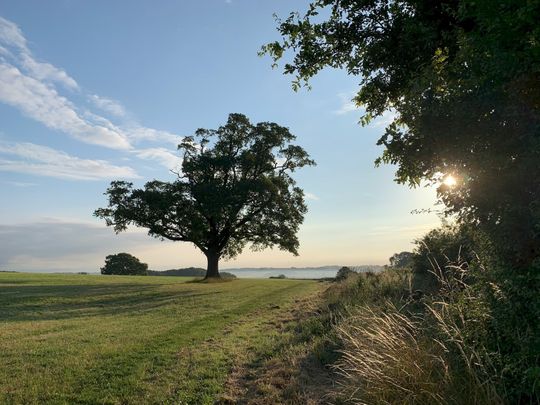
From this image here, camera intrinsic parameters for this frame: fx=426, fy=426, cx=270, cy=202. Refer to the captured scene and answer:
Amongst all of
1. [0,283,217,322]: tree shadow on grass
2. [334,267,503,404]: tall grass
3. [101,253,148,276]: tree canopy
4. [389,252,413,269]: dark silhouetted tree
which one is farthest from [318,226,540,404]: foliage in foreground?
[101,253,148,276]: tree canopy

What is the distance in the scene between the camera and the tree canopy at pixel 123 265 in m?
68.4

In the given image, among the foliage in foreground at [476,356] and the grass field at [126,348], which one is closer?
the foliage in foreground at [476,356]

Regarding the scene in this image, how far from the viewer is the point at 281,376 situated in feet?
26.8

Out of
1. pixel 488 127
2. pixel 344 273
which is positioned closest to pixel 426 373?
pixel 488 127

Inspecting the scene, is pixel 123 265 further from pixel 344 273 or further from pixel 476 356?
pixel 476 356

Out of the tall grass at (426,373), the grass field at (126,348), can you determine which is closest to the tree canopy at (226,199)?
the grass field at (126,348)

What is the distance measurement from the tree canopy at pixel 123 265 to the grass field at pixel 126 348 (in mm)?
49345

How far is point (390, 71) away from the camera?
9.88 m

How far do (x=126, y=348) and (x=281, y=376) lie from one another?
4.77m

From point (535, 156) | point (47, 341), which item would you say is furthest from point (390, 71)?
point (47, 341)

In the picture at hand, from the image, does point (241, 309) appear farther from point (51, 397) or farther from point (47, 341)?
point (51, 397)

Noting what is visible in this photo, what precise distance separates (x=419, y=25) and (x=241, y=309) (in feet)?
47.3

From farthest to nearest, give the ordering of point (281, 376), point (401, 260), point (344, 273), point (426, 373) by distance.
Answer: point (344, 273) < point (401, 260) < point (281, 376) < point (426, 373)

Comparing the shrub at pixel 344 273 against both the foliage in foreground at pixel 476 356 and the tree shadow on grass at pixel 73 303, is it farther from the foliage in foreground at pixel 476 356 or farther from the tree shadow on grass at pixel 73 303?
the foliage in foreground at pixel 476 356
